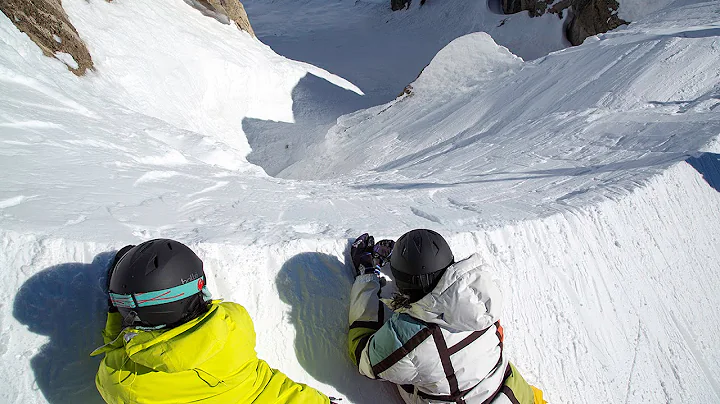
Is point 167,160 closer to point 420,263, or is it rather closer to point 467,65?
point 420,263

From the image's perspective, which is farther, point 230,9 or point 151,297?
point 230,9

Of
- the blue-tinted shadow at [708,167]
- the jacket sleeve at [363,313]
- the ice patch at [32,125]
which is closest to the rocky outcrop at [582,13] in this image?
the blue-tinted shadow at [708,167]

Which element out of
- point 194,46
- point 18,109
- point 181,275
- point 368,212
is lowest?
point 368,212

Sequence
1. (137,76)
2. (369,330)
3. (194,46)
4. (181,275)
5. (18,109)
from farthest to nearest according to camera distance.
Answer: (194,46), (137,76), (18,109), (369,330), (181,275)

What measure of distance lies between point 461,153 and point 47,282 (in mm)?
5131

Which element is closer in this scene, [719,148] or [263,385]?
[263,385]

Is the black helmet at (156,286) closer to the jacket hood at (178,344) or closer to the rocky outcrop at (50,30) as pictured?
the jacket hood at (178,344)

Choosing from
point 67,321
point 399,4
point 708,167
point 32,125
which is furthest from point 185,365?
point 399,4

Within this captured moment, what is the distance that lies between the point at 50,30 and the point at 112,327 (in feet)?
18.7

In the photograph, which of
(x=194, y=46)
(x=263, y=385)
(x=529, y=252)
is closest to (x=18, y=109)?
(x=263, y=385)

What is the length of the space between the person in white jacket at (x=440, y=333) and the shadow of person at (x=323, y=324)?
9.1 inches

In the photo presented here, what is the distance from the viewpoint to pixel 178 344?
56.6 inches

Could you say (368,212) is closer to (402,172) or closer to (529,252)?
(529,252)

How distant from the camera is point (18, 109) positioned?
3.26 m
